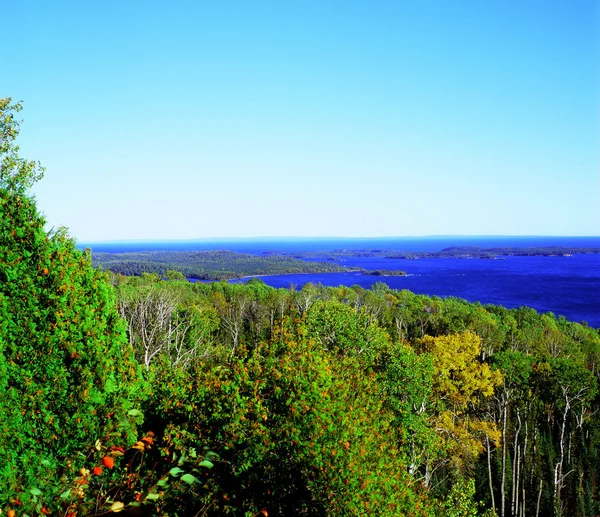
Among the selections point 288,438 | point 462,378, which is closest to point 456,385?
point 462,378

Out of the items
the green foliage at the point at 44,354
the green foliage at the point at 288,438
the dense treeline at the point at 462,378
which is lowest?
the dense treeline at the point at 462,378

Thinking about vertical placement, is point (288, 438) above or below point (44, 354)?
below

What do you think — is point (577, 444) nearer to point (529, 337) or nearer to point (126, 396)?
point (529, 337)

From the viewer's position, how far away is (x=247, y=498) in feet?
28.7

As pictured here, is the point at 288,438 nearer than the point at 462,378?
Yes

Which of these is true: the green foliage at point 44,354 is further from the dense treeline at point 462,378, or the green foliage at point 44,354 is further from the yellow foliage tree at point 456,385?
the yellow foliage tree at point 456,385

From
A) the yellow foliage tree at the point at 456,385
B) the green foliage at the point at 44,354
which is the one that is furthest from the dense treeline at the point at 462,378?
the green foliage at the point at 44,354

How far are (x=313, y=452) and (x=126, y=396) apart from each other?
408 centimetres

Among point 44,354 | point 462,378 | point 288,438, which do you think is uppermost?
point 44,354

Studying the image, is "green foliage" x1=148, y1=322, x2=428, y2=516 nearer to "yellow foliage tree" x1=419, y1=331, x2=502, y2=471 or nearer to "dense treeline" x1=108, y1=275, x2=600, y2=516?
"dense treeline" x1=108, y1=275, x2=600, y2=516

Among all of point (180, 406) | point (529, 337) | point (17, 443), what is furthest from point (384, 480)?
point (529, 337)

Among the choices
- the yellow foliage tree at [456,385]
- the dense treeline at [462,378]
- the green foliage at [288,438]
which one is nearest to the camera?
the green foliage at [288,438]

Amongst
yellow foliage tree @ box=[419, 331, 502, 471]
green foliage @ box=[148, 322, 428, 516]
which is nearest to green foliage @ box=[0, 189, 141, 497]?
green foliage @ box=[148, 322, 428, 516]

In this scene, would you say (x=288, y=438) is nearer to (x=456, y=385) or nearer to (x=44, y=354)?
(x=44, y=354)
